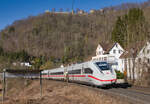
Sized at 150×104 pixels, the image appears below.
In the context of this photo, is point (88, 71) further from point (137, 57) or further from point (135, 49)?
point (135, 49)

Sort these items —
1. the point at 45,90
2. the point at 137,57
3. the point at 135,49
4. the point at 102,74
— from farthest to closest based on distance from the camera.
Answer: the point at 135,49 < the point at 137,57 < the point at 45,90 < the point at 102,74

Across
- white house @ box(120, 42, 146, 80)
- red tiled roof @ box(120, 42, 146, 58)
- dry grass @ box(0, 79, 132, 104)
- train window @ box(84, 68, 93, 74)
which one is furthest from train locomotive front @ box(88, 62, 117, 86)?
red tiled roof @ box(120, 42, 146, 58)

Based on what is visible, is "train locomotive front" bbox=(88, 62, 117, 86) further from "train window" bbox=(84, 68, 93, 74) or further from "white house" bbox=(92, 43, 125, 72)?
"white house" bbox=(92, 43, 125, 72)

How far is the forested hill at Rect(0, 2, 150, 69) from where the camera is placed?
82.0 m

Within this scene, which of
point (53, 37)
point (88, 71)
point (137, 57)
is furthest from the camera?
point (53, 37)

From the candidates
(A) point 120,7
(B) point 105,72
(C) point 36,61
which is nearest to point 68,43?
(C) point 36,61

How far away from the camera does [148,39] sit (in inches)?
1155

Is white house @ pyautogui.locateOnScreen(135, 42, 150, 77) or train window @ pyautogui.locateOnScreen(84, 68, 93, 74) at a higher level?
white house @ pyautogui.locateOnScreen(135, 42, 150, 77)

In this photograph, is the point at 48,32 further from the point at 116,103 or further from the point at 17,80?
the point at 116,103

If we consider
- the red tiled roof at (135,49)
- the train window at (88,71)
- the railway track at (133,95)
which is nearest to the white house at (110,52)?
the red tiled roof at (135,49)

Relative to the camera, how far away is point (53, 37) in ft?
409

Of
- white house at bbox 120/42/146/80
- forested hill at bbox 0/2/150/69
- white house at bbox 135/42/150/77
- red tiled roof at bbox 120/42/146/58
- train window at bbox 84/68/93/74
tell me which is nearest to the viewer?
train window at bbox 84/68/93/74

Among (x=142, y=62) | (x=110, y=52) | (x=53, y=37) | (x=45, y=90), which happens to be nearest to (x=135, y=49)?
(x=142, y=62)

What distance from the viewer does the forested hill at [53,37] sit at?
82000 mm
